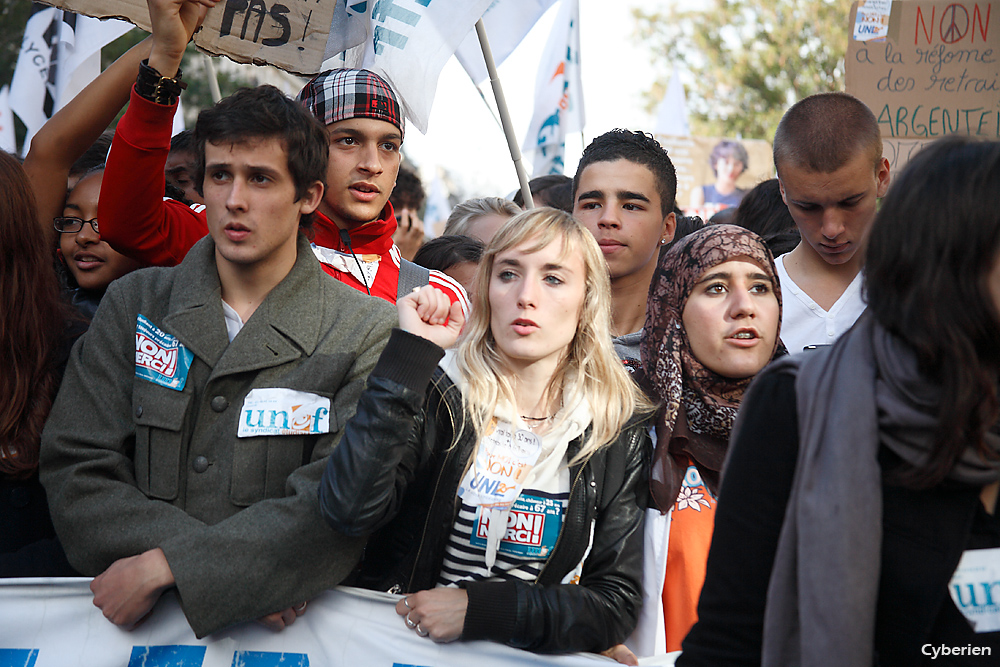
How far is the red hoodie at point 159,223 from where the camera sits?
281 cm


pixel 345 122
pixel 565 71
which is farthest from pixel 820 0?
pixel 345 122

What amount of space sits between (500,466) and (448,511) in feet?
0.61

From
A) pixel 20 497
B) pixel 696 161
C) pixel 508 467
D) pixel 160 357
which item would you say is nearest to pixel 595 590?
pixel 508 467

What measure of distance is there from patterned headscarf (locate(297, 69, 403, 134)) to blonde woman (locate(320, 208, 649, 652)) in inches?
44.4

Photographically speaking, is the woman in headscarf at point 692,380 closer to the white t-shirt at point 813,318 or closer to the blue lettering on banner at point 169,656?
the white t-shirt at point 813,318

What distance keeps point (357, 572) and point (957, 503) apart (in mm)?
1733

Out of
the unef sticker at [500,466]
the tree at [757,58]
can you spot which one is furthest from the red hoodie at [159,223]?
the tree at [757,58]

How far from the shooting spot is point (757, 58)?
2595 centimetres

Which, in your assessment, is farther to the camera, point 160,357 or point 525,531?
point 160,357

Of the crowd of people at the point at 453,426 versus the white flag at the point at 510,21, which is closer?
the crowd of people at the point at 453,426

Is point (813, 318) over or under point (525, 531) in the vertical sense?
over

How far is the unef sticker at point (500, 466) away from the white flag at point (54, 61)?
13.6 ft

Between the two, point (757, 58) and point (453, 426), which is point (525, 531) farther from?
point (757, 58)

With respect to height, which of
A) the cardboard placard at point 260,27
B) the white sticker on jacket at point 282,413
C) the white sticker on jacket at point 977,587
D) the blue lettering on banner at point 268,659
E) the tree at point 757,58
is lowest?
the blue lettering on banner at point 268,659
